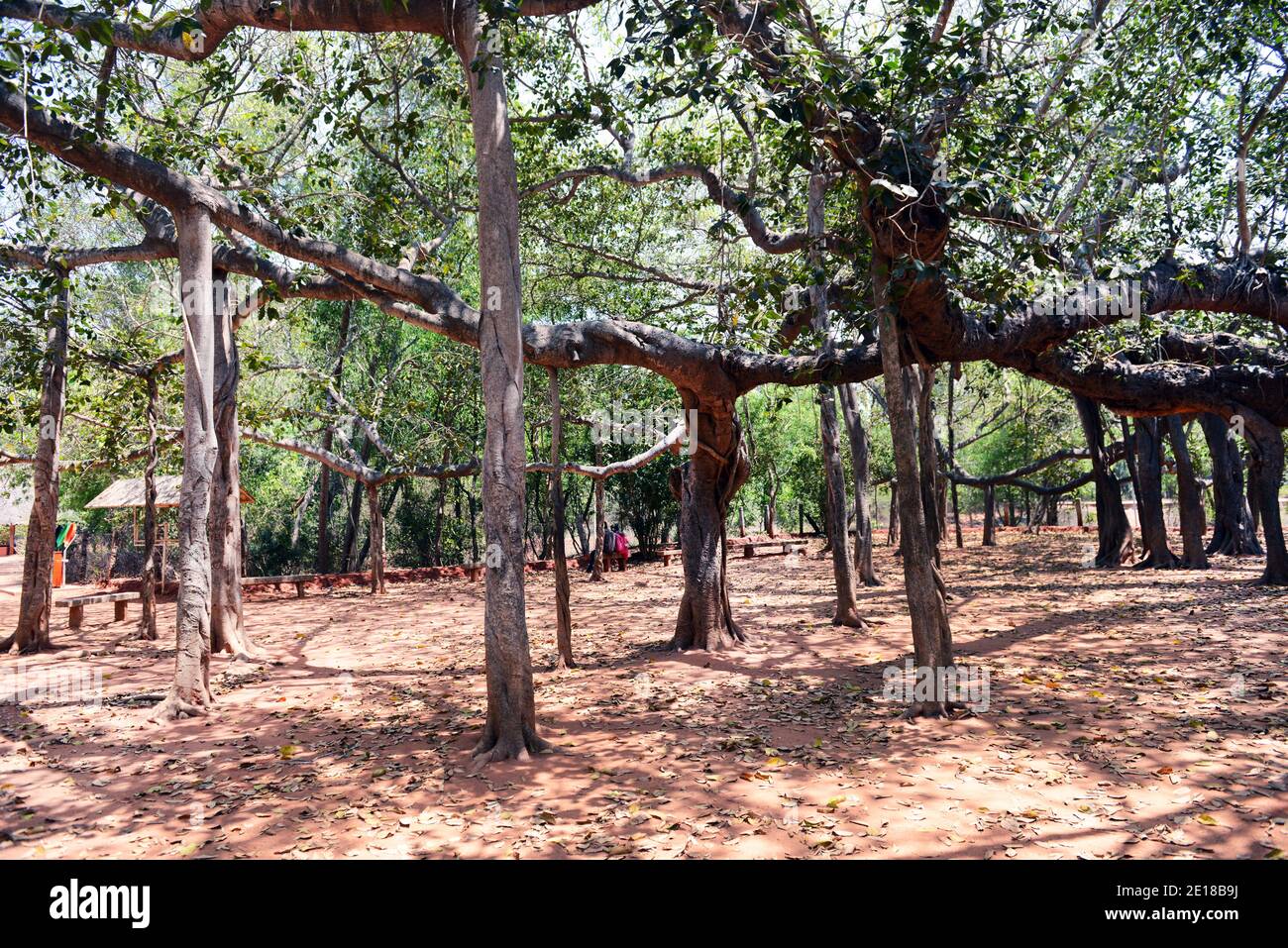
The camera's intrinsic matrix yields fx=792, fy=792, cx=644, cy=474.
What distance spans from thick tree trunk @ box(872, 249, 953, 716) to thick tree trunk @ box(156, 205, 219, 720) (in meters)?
5.84

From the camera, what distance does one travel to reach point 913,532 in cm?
606

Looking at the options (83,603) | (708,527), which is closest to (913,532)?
(708,527)

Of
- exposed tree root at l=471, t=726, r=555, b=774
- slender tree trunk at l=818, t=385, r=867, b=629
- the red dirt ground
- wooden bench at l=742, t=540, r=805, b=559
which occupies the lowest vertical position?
the red dirt ground

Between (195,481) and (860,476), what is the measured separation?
1030 cm

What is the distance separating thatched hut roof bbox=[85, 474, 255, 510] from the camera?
17328mm

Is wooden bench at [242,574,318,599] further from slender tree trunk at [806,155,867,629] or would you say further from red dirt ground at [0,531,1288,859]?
slender tree trunk at [806,155,867,629]

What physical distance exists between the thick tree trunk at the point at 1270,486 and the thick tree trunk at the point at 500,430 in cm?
1097

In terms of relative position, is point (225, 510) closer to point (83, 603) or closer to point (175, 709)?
point (175, 709)

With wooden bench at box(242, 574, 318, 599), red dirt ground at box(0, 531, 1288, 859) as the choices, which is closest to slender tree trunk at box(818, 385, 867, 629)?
red dirt ground at box(0, 531, 1288, 859)

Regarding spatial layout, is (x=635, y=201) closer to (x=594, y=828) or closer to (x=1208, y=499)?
(x=594, y=828)

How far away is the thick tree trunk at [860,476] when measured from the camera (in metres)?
13.2

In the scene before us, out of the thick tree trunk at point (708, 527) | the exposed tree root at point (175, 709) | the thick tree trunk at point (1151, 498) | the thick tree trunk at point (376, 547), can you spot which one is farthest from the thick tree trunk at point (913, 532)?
the thick tree trunk at point (376, 547)

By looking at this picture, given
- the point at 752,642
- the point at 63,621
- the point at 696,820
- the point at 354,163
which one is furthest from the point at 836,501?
the point at 63,621

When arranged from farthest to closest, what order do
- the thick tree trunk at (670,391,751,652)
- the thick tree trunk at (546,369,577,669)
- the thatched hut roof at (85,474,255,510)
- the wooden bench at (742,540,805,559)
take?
the wooden bench at (742,540,805,559)
the thatched hut roof at (85,474,255,510)
the thick tree trunk at (670,391,751,652)
the thick tree trunk at (546,369,577,669)
